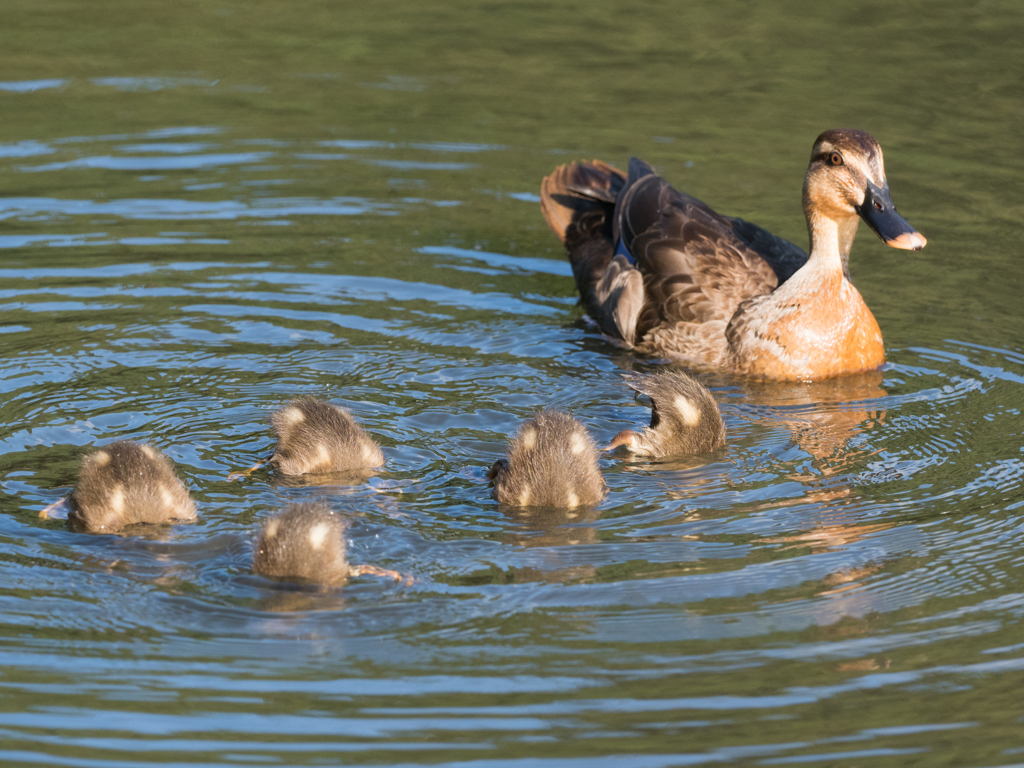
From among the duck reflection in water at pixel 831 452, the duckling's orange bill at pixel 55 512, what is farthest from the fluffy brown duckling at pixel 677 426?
the duckling's orange bill at pixel 55 512

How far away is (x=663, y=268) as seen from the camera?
24.9 feet

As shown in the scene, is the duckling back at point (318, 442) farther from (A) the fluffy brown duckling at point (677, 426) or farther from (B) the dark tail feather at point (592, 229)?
(B) the dark tail feather at point (592, 229)

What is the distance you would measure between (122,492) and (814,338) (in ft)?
12.6

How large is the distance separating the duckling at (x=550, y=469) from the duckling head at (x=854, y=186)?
93.1 inches

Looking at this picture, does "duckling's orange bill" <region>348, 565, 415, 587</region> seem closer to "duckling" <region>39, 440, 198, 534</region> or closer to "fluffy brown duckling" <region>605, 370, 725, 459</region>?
"duckling" <region>39, 440, 198, 534</region>

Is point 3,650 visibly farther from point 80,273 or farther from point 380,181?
point 380,181

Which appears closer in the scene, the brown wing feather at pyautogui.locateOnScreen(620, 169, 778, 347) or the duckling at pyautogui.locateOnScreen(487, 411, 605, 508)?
the duckling at pyautogui.locateOnScreen(487, 411, 605, 508)

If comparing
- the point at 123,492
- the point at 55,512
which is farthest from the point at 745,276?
the point at 55,512

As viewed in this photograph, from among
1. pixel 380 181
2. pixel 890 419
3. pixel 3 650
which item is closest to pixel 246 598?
pixel 3 650

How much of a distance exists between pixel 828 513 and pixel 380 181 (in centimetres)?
534

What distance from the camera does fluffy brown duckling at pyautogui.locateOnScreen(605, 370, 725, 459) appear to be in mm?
5723

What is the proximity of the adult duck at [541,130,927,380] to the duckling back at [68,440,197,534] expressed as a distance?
3341 mm

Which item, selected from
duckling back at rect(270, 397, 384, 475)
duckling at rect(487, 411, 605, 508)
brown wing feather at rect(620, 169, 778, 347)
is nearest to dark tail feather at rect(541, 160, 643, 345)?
brown wing feather at rect(620, 169, 778, 347)

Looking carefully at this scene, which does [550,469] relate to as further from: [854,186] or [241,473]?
[854,186]
